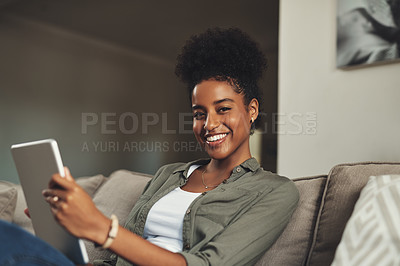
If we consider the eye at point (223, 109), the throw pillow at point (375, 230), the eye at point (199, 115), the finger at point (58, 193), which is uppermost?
the eye at point (223, 109)

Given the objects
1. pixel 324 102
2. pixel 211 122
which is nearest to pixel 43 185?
pixel 211 122

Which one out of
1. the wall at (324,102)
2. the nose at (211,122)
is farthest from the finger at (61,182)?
the wall at (324,102)

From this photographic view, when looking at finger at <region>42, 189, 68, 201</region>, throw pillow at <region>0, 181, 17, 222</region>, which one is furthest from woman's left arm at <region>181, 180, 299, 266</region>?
throw pillow at <region>0, 181, 17, 222</region>

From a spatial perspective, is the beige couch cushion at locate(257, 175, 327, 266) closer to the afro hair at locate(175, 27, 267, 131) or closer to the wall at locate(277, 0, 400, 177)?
Result: the afro hair at locate(175, 27, 267, 131)

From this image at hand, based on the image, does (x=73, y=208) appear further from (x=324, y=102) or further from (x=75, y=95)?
(x=75, y=95)

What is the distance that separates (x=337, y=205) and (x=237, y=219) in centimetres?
27

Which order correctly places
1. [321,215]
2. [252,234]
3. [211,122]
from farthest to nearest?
[211,122] → [321,215] → [252,234]

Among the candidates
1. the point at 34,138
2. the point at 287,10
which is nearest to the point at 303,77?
the point at 287,10

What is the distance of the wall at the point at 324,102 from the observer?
6.00 feet

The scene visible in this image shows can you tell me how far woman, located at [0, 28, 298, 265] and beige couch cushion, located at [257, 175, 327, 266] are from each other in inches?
1.5

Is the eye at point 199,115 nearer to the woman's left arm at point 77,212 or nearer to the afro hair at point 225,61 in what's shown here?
the afro hair at point 225,61

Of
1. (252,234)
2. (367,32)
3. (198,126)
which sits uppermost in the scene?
(367,32)

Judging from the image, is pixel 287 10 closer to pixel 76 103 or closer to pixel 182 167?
pixel 182 167

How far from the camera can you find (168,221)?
119cm
